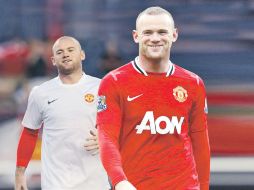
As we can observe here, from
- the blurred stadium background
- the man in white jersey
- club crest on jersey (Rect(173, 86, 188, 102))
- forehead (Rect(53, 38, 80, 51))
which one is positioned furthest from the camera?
the blurred stadium background

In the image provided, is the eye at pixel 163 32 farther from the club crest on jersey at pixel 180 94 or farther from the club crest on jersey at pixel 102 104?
the club crest on jersey at pixel 102 104

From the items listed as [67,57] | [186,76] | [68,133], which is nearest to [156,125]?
[186,76]

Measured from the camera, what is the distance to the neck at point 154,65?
298cm

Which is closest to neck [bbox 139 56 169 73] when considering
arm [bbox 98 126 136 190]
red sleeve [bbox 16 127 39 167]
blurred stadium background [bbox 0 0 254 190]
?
arm [bbox 98 126 136 190]

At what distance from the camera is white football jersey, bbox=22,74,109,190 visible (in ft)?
13.6

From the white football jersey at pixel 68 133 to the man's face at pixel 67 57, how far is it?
4.1 inches

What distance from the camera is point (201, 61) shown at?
6.62 meters

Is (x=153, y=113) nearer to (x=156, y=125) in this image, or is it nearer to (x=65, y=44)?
(x=156, y=125)

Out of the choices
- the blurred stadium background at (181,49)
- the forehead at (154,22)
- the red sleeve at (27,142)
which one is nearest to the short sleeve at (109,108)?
the forehead at (154,22)

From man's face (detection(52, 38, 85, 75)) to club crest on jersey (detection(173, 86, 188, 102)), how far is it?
1.36 metres

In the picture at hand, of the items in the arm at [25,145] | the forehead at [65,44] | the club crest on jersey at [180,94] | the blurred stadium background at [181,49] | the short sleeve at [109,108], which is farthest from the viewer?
the blurred stadium background at [181,49]

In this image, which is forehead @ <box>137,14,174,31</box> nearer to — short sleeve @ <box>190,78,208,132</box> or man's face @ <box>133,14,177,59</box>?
man's face @ <box>133,14,177,59</box>

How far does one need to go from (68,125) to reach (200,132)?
50.2 inches

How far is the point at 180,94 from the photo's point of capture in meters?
2.99
